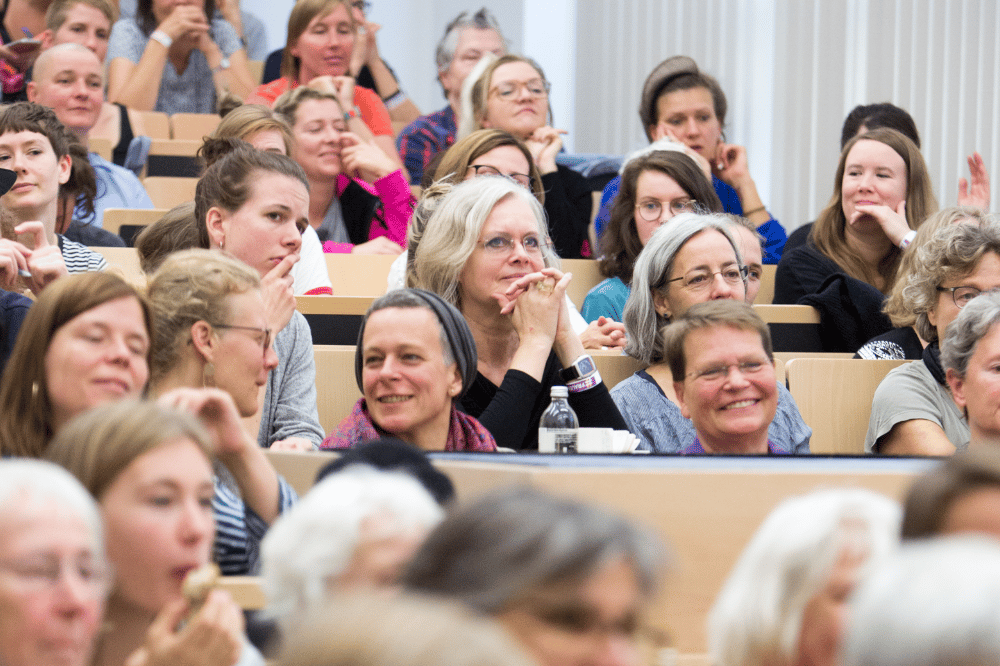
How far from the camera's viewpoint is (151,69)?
4.51 metres

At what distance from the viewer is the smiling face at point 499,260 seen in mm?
2537

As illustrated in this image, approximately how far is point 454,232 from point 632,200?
81cm

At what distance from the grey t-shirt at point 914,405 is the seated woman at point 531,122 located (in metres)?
1.53

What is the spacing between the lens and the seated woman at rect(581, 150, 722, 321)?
3.15 metres

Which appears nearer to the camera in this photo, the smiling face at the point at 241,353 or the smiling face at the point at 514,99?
the smiling face at the point at 241,353

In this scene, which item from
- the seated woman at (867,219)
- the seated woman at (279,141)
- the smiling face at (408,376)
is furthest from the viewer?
the seated woman at (867,219)

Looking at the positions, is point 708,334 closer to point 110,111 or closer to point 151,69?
point 110,111

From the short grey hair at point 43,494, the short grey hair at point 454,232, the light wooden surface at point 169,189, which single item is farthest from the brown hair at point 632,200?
the short grey hair at point 43,494

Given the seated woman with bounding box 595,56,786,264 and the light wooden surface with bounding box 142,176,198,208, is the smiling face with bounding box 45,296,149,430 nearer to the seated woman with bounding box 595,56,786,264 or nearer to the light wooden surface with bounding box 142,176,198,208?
the light wooden surface with bounding box 142,176,198,208

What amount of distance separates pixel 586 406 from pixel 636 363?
Result: 0.36m

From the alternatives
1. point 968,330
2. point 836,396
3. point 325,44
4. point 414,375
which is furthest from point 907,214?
point 325,44

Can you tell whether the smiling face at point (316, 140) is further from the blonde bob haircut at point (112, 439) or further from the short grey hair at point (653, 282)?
the blonde bob haircut at point (112, 439)

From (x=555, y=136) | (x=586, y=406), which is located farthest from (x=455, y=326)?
(x=555, y=136)

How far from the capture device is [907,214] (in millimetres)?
A: 3361
